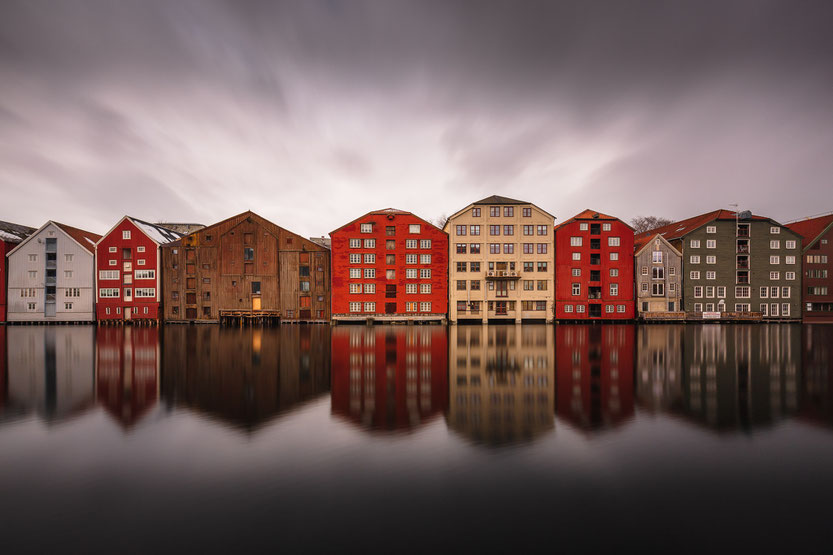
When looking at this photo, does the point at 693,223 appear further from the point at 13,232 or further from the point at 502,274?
the point at 13,232

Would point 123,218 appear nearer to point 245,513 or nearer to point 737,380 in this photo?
point 245,513

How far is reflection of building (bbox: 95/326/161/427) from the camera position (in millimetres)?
10875

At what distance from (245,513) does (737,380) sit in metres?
19.2

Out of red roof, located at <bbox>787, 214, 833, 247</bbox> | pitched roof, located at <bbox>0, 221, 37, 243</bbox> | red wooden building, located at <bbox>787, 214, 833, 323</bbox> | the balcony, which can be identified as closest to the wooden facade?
the balcony

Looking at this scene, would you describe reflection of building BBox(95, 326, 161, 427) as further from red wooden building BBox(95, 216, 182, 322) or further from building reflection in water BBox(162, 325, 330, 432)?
red wooden building BBox(95, 216, 182, 322)

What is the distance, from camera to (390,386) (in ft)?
43.3

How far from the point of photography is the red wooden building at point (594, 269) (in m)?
46.9

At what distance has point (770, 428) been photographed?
935cm

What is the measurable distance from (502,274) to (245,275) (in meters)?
35.8

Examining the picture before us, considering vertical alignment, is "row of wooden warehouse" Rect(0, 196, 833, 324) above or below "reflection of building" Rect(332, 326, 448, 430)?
above

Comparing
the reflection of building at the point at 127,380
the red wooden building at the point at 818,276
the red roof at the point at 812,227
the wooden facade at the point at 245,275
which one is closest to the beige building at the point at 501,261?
the wooden facade at the point at 245,275

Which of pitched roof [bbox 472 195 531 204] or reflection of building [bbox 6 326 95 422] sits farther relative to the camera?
pitched roof [bbox 472 195 531 204]

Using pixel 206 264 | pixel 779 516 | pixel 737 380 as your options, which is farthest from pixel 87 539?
pixel 206 264

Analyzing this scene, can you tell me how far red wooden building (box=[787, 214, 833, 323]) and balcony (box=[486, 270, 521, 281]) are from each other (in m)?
42.3
